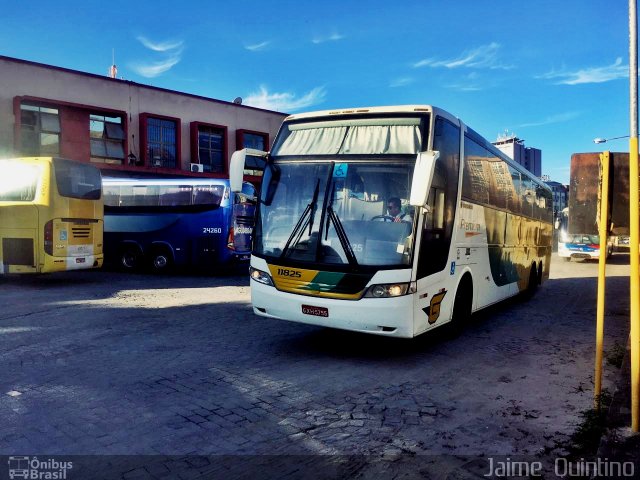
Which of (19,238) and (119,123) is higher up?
(119,123)

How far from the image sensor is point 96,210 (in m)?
13.5

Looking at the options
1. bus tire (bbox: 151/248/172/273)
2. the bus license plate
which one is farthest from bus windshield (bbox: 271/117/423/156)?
bus tire (bbox: 151/248/172/273)

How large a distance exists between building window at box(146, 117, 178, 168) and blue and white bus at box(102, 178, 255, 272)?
10562 mm

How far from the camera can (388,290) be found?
5906 mm

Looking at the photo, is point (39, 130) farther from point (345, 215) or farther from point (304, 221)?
point (345, 215)

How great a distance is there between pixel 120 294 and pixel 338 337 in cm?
637

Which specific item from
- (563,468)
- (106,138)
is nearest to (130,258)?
(106,138)

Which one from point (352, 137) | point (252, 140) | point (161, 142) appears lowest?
point (352, 137)

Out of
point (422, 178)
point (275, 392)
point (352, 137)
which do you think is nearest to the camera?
point (275, 392)

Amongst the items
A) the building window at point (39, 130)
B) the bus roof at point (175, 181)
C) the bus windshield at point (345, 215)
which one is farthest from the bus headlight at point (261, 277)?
the building window at point (39, 130)

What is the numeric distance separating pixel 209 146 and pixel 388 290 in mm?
26597

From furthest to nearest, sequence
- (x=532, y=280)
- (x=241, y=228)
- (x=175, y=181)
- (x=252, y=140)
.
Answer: (x=252, y=140)
(x=175, y=181)
(x=241, y=228)
(x=532, y=280)

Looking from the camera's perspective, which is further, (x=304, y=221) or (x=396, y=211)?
(x=304, y=221)

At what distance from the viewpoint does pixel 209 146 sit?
101 ft
